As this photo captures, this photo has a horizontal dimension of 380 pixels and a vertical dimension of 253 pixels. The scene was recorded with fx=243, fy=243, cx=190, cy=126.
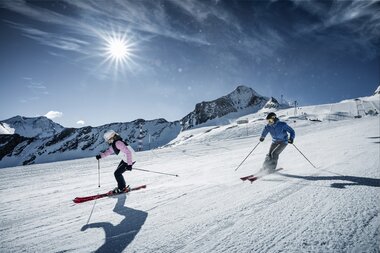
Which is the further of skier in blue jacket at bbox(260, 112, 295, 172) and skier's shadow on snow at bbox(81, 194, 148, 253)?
skier in blue jacket at bbox(260, 112, 295, 172)

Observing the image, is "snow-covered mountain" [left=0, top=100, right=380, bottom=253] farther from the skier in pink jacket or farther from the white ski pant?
the white ski pant

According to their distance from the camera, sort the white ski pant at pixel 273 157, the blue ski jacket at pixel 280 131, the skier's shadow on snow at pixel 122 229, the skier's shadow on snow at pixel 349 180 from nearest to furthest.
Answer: the skier's shadow on snow at pixel 122 229
the skier's shadow on snow at pixel 349 180
the white ski pant at pixel 273 157
the blue ski jacket at pixel 280 131

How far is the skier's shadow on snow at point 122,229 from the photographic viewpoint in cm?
328

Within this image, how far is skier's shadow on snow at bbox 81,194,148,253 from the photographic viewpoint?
129 inches

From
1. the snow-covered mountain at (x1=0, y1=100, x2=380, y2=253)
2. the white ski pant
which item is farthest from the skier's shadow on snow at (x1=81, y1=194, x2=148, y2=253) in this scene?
the white ski pant

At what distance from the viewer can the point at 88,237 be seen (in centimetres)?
365

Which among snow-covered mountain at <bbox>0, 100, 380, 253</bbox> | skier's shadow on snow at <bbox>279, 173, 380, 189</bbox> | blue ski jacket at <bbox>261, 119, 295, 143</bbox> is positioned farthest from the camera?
blue ski jacket at <bbox>261, 119, 295, 143</bbox>

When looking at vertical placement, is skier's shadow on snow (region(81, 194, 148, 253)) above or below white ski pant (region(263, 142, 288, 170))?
below

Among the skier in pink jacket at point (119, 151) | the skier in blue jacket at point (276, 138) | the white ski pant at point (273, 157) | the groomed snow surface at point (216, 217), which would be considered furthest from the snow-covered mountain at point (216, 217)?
the skier in blue jacket at point (276, 138)

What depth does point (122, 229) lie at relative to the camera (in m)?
3.85

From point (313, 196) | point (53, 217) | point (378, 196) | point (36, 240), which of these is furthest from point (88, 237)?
point (378, 196)

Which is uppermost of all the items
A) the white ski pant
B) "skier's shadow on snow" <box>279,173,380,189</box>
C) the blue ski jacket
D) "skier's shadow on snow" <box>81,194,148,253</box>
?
the blue ski jacket

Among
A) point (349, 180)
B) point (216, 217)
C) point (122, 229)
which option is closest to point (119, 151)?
point (122, 229)

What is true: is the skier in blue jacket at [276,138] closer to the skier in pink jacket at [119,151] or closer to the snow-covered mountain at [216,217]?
the snow-covered mountain at [216,217]
